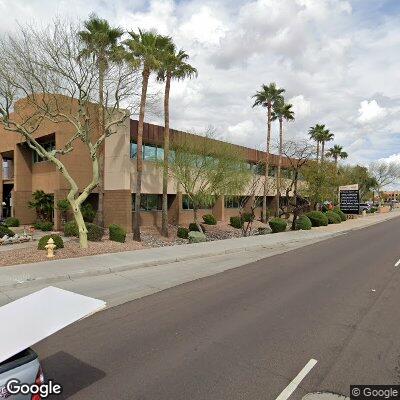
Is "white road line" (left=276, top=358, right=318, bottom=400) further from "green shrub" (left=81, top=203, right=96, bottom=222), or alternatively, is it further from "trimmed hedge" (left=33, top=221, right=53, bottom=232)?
"trimmed hedge" (left=33, top=221, right=53, bottom=232)

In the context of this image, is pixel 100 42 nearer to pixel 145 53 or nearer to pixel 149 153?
pixel 145 53

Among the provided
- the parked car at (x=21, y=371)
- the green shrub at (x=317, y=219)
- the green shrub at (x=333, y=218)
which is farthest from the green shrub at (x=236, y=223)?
the parked car at (x=21, y=371)

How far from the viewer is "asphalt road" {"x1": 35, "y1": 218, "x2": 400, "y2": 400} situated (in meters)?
4.88

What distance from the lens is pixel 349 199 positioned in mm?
48844

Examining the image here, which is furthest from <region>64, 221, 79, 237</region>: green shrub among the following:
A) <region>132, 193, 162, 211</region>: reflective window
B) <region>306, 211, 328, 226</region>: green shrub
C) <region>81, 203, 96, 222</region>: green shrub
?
<region>306, 211, 328, 226</region>: green shrub

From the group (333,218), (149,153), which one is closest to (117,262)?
(149,153)

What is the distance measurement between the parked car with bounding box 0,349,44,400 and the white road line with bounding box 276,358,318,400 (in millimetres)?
2787

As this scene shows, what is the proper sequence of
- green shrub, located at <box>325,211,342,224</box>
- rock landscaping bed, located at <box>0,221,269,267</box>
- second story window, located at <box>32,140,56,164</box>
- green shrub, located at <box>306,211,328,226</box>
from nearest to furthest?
rock landscaping bed, located at <box>0,221,269,267</box> → second story window, located at <box>32,140,56,164</box> → green shrub, located at <box>306,211,328,226</box> → green shrub, located at <box>325,211,342,224</box>

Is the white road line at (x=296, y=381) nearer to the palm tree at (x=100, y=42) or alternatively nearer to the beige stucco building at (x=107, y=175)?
the palm tree at (x=100, y=42)

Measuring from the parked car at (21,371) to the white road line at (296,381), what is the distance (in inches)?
110

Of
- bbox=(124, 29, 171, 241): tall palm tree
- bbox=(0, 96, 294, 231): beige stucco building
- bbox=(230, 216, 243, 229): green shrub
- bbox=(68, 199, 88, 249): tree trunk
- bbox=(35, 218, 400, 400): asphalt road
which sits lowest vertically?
bbox=(35, 218, 400, 400): asphalt road

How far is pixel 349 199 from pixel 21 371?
50.0 m

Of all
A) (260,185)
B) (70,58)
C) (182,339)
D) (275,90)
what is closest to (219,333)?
(182,339)

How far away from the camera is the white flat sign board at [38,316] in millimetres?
2938
